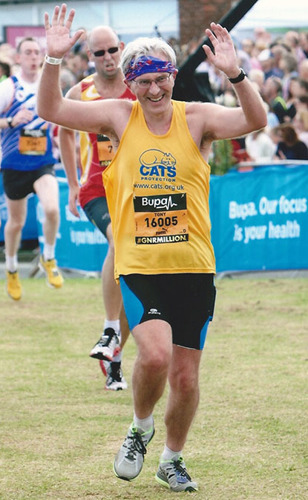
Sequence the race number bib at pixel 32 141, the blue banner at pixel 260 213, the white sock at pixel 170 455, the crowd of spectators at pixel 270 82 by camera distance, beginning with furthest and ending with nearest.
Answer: the crowd of spectators at pixel 270 82
the blue banner at pixel 260 213
the race number bib at pixel 32 141
the white sock at pixel 170 455

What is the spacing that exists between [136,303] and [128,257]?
0.72ft

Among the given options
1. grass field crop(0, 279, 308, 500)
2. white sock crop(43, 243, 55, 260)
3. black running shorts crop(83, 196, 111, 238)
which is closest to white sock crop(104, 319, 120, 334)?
grass field crop(0, 279, 308, 500)

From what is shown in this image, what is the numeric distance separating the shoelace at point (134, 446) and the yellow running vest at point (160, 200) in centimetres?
76

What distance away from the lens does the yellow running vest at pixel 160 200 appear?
4633mm

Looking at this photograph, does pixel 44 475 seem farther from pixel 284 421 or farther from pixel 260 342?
pixel 260 342

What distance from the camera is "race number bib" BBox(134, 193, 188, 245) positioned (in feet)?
15.3

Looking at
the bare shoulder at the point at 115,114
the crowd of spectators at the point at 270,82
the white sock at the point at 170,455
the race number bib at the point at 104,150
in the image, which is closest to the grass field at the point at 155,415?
the white sock at the point at 170,455

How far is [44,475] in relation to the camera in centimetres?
506

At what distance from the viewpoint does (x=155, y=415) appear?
6320 millimetres

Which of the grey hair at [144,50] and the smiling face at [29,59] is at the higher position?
the grey hair at [144,50]

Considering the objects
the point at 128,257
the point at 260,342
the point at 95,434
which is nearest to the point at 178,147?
the point at 128,257

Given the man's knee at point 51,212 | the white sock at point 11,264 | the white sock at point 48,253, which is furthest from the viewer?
the white sock at point 11,264

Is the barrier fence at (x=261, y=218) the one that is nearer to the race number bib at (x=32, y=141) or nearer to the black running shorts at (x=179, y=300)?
the race number bib at (x=32, y=141)

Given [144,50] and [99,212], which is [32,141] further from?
[144,50]
